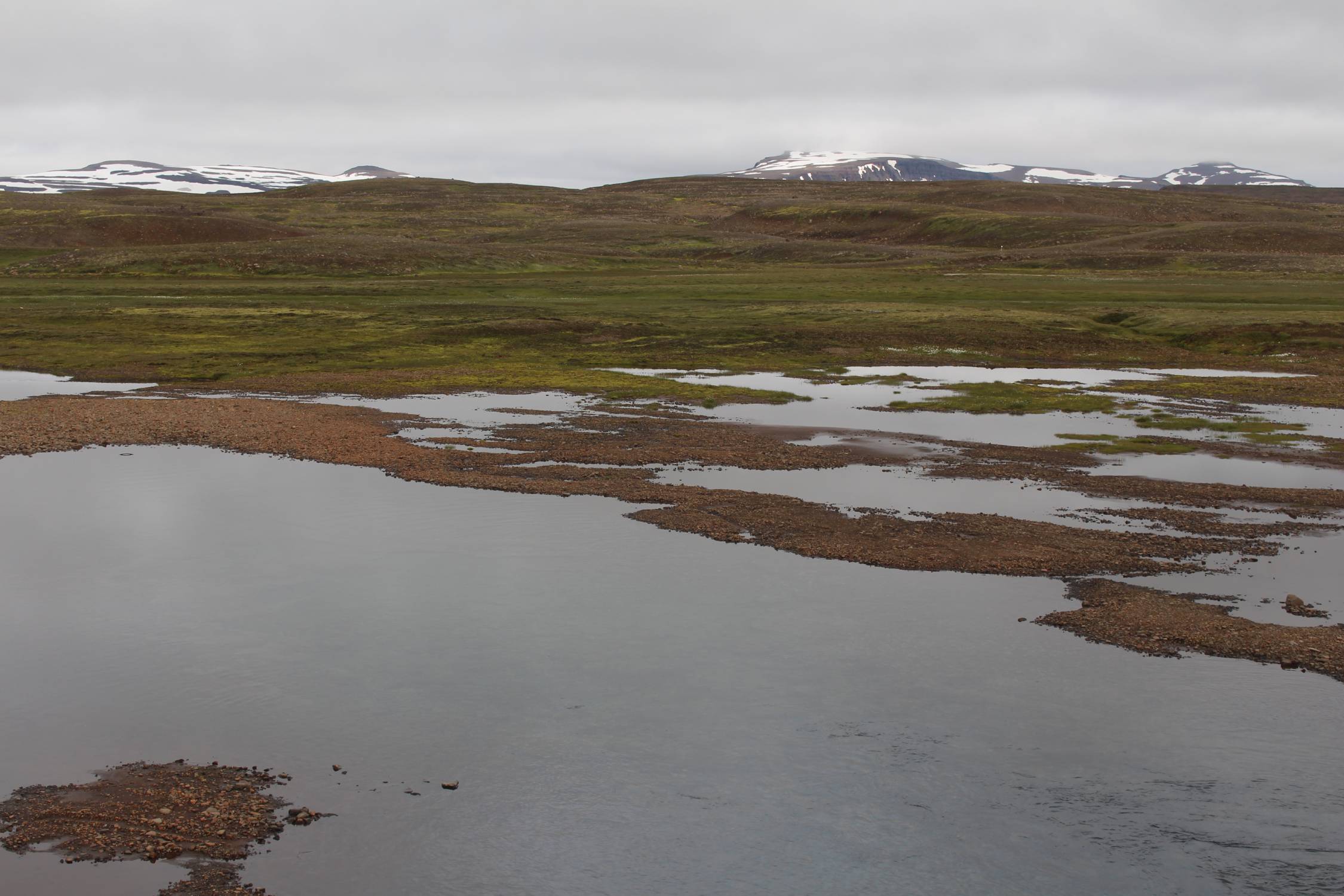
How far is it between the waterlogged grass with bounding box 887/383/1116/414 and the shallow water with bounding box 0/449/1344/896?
20252 mm

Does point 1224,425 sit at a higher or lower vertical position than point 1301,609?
higher

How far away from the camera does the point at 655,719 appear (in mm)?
15117

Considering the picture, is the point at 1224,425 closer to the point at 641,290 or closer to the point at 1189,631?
the point at 1189,631

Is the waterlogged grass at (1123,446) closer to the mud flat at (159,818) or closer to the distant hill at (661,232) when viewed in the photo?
the mud flat at (159,818)

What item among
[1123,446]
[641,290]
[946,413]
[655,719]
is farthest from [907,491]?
[641,290]

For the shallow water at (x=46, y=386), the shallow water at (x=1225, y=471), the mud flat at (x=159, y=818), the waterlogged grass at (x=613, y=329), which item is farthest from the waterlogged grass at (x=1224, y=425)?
the shallow water at (x=46, y=386)

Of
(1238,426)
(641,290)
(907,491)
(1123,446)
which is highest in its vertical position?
(641,290)

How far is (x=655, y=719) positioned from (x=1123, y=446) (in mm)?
22369

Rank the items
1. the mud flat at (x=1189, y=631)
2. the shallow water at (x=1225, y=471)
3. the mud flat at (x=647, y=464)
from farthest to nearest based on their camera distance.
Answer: the shallow water at (x=1225, y=471), the mud flat at (x=647, y=464), the mud flat at (x=1189, y=631)

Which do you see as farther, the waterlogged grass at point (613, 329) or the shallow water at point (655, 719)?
the waterlogged grass at point (613, 329)

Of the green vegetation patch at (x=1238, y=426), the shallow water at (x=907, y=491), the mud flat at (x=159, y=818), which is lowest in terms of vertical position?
the mud flat at (x=159, y=818)

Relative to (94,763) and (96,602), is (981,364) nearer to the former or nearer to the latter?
(96,602)

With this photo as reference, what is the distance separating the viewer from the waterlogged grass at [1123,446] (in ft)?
107

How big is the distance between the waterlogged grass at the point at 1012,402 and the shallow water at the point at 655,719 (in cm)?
2025
